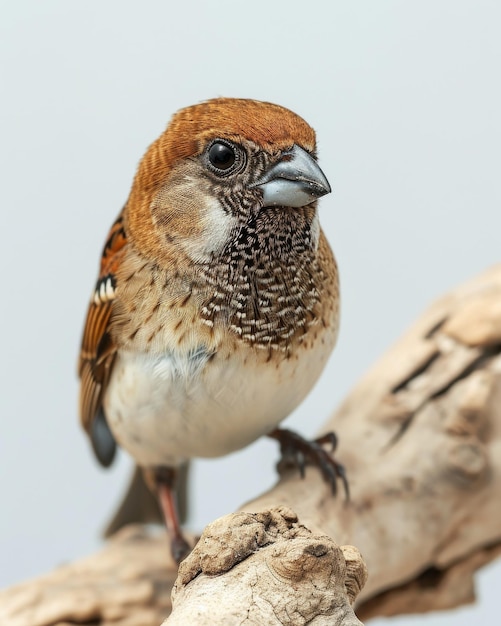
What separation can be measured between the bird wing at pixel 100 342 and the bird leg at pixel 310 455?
2.00 feet

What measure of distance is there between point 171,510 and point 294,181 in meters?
1.52

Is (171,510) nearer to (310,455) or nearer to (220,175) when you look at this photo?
(310,455)

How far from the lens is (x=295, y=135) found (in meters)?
2.58

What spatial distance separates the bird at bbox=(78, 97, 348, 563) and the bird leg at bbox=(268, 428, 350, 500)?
Answer: 23 cm

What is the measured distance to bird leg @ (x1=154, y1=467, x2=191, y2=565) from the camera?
3.46 m

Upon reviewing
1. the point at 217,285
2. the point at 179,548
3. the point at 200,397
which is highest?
the point at 217,285

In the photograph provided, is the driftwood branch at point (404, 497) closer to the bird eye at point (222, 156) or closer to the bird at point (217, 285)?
the bird at point (217, 285)

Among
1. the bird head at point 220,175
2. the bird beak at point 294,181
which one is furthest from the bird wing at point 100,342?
the bird beak at point 294,181

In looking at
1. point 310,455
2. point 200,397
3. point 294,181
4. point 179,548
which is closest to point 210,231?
point 294,181

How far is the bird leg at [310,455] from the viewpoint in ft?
10.5

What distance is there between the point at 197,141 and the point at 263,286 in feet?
1.43

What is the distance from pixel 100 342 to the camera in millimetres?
3062

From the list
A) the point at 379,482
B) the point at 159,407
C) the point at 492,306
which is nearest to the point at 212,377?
the point at 159,407

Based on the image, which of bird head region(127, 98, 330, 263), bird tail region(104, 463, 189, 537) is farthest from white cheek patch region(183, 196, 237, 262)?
bird tail region(104, 463, 189, 537)
